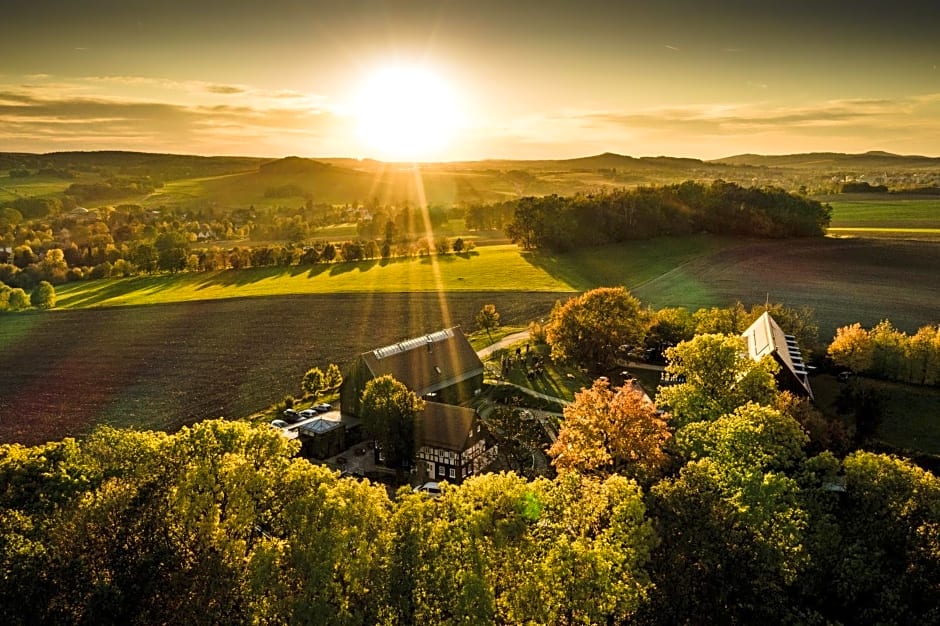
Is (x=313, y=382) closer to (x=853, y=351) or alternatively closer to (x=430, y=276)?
(x=853, y=351)

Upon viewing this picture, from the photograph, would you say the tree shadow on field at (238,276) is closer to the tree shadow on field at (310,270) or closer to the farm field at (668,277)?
the farm field at (668,277)

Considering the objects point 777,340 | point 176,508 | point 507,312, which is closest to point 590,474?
point 176,508

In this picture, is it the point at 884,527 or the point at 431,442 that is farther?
the point at 431,442

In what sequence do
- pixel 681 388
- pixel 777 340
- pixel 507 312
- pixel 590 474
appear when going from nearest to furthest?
pixel 590 474, pixel 681 388, pixel 777 340, pixel 507 312

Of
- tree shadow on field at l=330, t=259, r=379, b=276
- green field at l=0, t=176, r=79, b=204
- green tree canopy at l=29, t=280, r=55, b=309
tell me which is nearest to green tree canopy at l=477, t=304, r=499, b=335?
tree shadow on field at l=330, t=259, r=379, b=276

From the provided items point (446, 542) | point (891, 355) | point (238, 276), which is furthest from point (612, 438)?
point (238, 276)

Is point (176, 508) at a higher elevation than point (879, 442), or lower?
higher

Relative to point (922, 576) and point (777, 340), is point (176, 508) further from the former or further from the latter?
point (777, 340)
